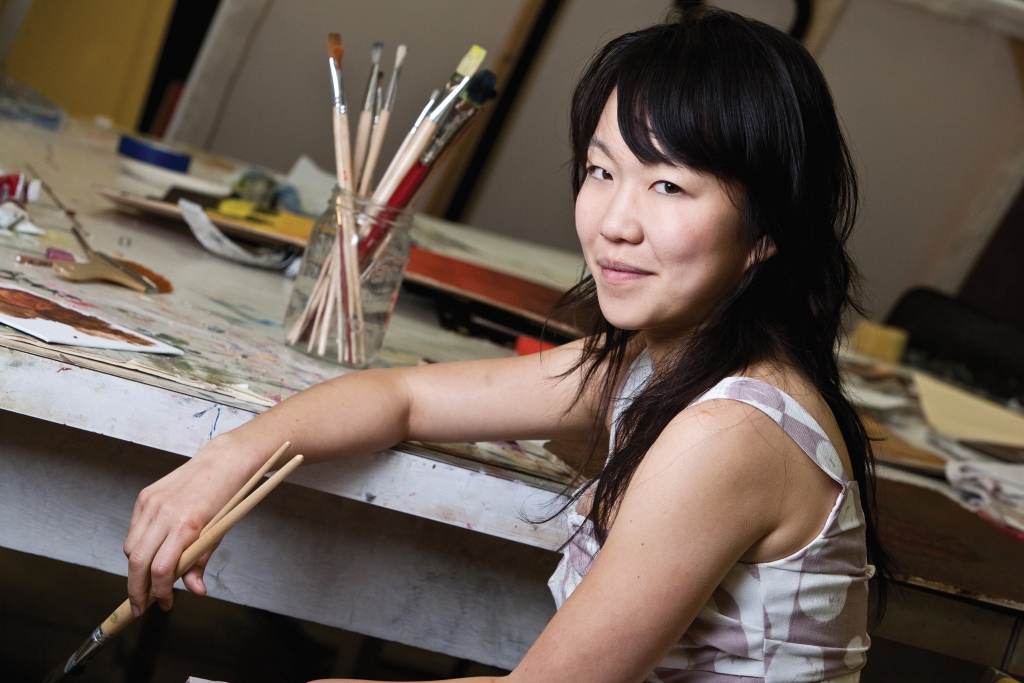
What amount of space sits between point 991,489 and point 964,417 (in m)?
0.56

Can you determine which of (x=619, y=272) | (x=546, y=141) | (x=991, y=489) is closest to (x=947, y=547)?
(x=991, y=489)

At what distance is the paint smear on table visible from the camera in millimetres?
785

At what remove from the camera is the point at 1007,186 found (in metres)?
4.21

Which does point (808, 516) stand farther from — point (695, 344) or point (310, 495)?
point (310, 495)

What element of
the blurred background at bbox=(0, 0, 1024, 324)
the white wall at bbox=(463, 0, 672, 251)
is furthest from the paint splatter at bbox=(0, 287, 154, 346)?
the white wall at bbox=(463, 0, 672, 251)

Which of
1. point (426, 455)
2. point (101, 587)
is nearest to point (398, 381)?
point (426, 455)

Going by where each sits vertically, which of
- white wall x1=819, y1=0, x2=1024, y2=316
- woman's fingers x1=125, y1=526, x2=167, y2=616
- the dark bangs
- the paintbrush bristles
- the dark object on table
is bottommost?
woman's fingers x1=125, y1=526, x2=167, y2=616

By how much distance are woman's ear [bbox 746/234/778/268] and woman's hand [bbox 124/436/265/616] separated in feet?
1.43

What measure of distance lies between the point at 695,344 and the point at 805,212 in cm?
14

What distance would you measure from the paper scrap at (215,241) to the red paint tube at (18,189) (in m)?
0.19

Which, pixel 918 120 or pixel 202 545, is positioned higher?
pixel 918 120

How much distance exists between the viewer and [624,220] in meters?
0.74

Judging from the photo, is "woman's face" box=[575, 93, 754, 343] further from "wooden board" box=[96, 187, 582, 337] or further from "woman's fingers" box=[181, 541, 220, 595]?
"wooden board" box=[96, 187, 582, 337]

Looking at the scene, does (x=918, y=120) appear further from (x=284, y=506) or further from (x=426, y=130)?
(x=284, y=506)
